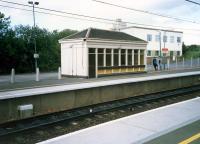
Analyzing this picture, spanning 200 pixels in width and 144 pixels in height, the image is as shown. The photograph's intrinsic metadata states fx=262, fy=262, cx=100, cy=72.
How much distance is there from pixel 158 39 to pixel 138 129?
56.1 meters

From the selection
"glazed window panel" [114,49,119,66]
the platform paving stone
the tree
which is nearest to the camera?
the platform paving stone

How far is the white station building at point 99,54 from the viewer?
25.3m

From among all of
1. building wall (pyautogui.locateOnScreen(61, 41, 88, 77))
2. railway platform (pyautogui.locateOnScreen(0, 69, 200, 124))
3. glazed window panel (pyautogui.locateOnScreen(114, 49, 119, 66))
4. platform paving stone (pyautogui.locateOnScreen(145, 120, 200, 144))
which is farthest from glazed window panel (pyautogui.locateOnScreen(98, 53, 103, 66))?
platform paving stone (pyautogui.locateOnScreen(145, 120, 200, 144))

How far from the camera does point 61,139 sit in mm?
6785

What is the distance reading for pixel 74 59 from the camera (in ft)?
87.2

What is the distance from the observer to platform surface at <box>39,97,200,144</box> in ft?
22.4

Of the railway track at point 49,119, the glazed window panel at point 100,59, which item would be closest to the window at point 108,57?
the glazed window panel at point 100,59

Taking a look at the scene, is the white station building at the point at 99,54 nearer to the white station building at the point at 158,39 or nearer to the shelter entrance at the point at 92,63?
the shelter entrance at the point at 92,63

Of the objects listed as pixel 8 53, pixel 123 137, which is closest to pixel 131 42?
→ pixel 8 53

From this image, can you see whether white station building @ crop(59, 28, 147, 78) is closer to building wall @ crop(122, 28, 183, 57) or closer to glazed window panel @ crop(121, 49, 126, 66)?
glazed window panel @ crop(121, 49, 126, 66)

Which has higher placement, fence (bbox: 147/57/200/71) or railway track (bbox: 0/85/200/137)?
fence (bbox: 147/57/200/71)

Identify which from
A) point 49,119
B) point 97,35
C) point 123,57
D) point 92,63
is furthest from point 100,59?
point 49,119

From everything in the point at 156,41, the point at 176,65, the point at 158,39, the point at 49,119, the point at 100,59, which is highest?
the point at 158,39

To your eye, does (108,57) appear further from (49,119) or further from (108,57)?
(49,119)
